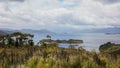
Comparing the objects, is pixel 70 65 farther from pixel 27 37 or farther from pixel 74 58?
pixel 27 37

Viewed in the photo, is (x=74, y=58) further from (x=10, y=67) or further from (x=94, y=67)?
(x=10, y=67)

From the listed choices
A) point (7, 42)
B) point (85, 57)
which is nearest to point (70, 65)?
point (85, 57)

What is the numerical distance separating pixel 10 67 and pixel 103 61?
5.45 meters

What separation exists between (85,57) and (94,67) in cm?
140

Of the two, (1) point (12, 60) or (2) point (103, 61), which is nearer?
(1) point (12, 60)

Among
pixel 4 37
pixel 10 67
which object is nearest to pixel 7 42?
pixel 4 37

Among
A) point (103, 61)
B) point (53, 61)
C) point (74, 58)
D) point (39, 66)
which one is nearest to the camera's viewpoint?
point (39, 66)

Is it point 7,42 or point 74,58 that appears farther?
point 7,42

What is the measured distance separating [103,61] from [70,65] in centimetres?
272

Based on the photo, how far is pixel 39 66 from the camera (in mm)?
11391

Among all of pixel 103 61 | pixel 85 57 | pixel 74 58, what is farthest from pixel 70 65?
pixel 103 61

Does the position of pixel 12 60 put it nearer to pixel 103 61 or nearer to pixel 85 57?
pixel 85 57

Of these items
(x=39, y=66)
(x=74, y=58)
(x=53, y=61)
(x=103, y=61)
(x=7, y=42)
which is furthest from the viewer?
(x=7, y=42)

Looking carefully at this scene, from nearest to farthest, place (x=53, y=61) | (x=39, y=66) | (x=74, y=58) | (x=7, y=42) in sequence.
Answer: (x=39, y=66), (x=53, y=61), (x=74, y=58), (x=7, y=42)
